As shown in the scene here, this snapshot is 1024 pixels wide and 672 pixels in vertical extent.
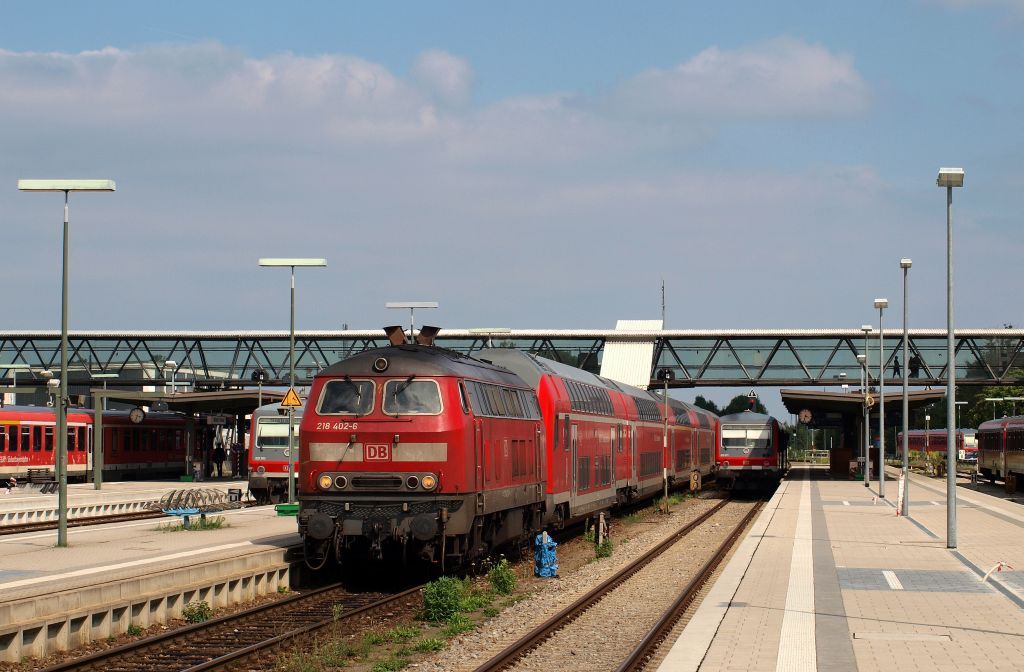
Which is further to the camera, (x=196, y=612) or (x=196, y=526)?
(x=196, y=526)

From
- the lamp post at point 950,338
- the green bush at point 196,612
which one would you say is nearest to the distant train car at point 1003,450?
the lamp post at point 950,338

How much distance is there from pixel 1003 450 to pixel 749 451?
454 inches

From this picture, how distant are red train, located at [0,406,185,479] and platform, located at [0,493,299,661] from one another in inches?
898

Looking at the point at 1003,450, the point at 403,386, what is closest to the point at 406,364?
the point at 403,386

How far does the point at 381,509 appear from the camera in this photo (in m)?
17.7

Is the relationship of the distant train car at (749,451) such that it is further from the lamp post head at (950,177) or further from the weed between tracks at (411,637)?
the weed between tracks at (411,637)

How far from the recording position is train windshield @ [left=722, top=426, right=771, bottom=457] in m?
49.8

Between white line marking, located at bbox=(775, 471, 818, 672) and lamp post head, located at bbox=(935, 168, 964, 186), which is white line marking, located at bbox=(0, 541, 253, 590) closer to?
white line marking, located at bbox=(775, 471, 818, 672)

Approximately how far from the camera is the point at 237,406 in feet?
173

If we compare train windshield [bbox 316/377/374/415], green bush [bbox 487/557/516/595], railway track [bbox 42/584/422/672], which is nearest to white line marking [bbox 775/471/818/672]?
green bush [bbox 487/557/516/595]

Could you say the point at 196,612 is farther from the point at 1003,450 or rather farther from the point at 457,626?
the point at 1003,450

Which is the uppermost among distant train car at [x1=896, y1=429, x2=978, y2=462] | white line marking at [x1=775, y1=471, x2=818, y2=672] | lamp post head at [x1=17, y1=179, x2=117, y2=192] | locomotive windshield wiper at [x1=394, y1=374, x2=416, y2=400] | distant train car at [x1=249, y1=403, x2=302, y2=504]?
lamp post head at [x1=17, y1=179, x2=117, y2=192]

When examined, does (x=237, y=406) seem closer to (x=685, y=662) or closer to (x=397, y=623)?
(x=397, y=623)

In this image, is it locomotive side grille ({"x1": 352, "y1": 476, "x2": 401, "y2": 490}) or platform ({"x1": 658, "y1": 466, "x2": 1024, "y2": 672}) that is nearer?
platform ({"x1": 658, "y1": 466, "x2": 1024, "y2": 672})
